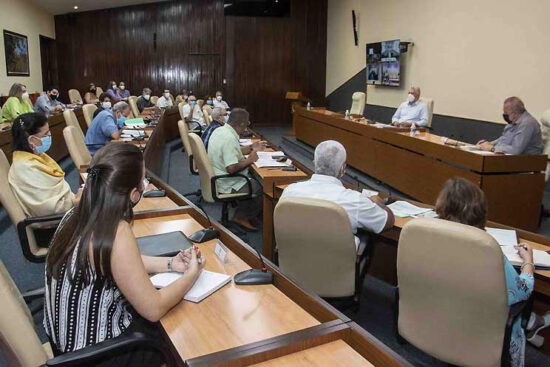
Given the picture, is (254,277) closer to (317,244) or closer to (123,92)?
(317,244)

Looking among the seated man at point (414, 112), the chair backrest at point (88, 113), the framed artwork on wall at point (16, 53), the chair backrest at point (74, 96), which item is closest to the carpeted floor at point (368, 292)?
the chair backrest at point (88, 113)

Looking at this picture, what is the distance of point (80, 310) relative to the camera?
Result: 1.47 m

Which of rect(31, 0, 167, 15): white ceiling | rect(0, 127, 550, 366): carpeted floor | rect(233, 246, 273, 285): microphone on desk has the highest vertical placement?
rect(31, 0, 167, 15): white ceiling

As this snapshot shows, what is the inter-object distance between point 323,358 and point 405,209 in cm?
180

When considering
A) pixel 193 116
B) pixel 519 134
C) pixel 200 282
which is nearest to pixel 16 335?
pixel 200 282

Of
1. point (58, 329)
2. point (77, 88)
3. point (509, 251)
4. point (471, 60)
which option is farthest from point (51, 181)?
point (77, 88)

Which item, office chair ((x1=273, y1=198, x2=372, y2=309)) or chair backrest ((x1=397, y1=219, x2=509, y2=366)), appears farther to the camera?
office chair ((x1=273, y1=198, x2=372, y2=309))

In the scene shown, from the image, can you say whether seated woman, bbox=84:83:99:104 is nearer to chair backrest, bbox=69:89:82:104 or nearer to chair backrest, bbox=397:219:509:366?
chair backrest, bbox=69:89:82:104

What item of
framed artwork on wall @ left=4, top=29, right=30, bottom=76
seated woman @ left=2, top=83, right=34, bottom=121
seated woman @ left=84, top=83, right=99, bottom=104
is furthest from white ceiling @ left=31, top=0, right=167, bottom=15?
seated woman @ left=2, top=83, right=34, bottom=121

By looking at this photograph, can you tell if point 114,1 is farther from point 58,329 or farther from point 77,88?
point 58,329

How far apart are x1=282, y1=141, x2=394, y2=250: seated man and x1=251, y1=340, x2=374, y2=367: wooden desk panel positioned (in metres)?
1.18

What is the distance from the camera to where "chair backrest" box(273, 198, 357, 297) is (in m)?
2.28

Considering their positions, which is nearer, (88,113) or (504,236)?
(504,236)

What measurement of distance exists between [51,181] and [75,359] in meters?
1.83
